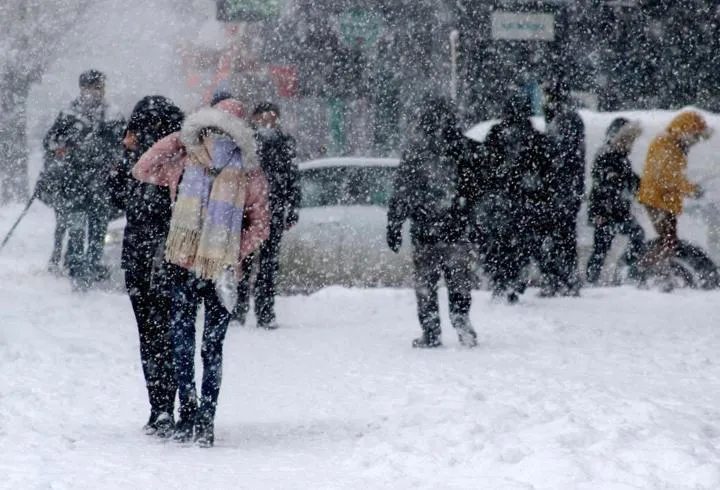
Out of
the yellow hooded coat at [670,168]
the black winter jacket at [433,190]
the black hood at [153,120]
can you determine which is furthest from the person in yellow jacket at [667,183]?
the black hood at [153,120]

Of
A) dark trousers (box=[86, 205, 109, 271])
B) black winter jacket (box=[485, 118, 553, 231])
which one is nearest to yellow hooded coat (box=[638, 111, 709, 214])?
black winter jacket (box=[485, 118, 553, 231])

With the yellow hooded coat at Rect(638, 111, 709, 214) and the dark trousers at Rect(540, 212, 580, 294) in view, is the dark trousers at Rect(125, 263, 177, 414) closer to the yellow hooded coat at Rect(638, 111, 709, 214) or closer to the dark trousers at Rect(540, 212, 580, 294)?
the dark trousers at Rect(540, 212, 580, 294)

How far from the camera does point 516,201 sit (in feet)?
41.7

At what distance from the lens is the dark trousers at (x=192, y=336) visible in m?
6.51

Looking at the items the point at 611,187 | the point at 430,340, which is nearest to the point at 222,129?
the point at 430,340

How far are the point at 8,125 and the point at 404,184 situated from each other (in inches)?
803

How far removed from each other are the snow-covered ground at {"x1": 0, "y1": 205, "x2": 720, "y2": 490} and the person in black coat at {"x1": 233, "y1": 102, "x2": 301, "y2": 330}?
26 centimetres

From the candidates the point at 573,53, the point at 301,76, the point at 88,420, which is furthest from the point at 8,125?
the point at 88,420

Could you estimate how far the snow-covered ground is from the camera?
570cm

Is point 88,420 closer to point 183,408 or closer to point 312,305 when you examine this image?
point 183,408

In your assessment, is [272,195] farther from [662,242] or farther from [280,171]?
[662,242]

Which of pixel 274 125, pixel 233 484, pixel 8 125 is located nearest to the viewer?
pixel 233 484

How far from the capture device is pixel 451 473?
18.8 ft

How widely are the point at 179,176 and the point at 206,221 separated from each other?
0.31 m
